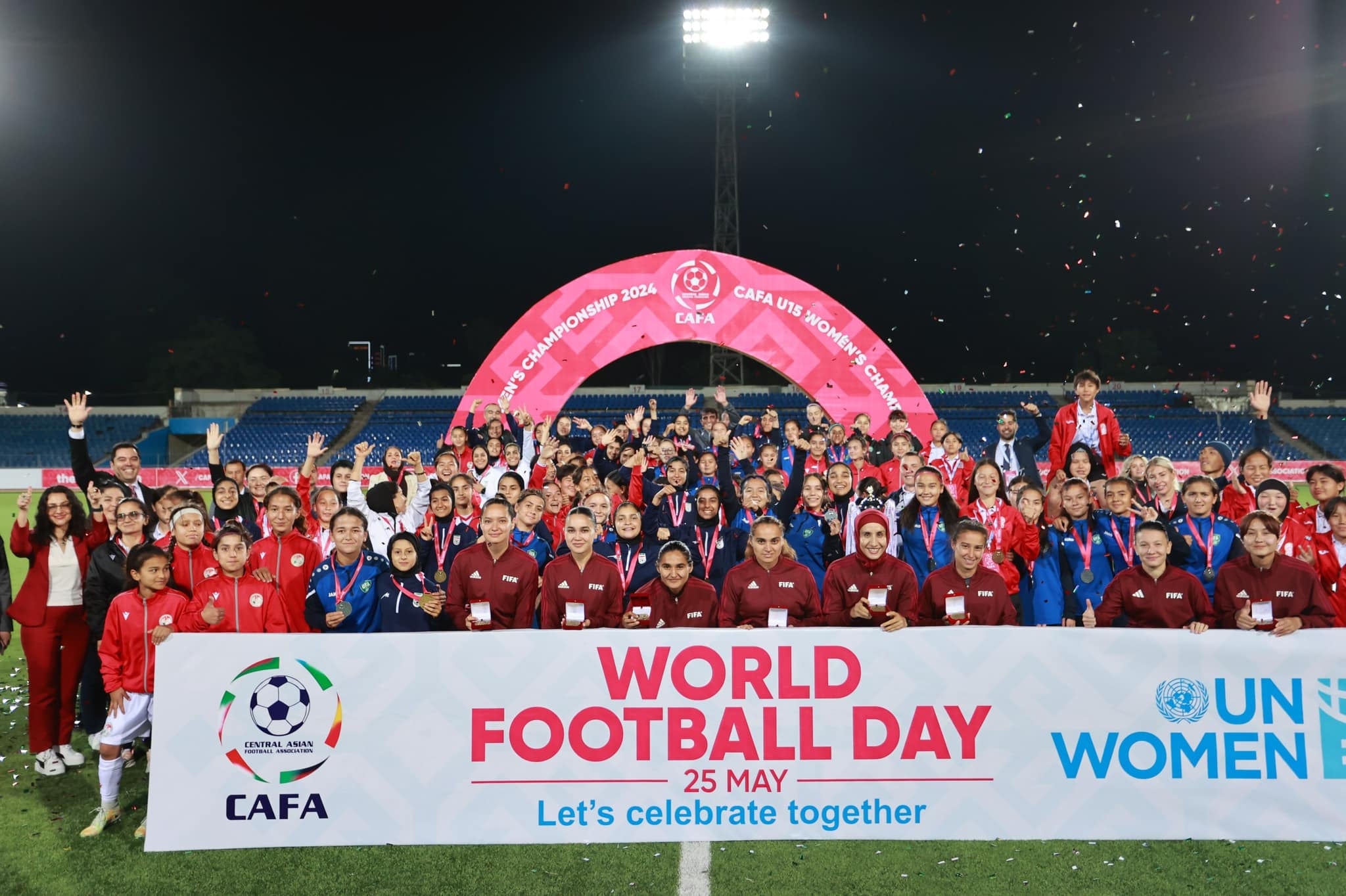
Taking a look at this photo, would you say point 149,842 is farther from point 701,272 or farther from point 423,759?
point 701,272

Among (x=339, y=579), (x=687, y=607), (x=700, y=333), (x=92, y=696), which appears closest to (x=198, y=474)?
(x=700, y=333)

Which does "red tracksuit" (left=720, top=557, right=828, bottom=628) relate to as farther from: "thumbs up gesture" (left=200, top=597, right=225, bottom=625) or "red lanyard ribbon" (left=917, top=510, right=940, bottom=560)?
"thumbs up gesture" (left=200, top=597, right=225, bottom=625)

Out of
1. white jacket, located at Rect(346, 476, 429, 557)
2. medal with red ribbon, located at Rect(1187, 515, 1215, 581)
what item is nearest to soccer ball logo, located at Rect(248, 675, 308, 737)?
white jacket, located at Rect(346, 476, 429, 557)

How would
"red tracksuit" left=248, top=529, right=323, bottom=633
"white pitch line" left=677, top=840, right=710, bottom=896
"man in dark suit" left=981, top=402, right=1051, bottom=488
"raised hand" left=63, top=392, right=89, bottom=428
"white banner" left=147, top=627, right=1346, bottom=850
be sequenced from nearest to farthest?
"white pitch line" left=677, top=840, right=710, bottom=896 < "white banner" left=147, top=627, right=1346, bottom=850 < "red tracksuit" left=248, top=529, right=323, bottom=633 < "raised hand" left=63, top=392, right=89, bottom=428 < "man in dark suit" left=981, top=402, right=1051, bottom=488

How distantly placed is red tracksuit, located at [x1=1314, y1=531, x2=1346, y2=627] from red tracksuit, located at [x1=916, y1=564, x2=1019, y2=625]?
1995 millimetres

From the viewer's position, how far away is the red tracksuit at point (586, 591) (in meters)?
4.98

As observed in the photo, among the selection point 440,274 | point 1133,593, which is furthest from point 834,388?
point 440,274

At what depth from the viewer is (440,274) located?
66.7m

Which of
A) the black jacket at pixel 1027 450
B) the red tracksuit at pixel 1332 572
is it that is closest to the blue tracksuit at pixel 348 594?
the black jacket at pixel 1027 450

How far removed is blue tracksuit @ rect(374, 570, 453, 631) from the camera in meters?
4.94

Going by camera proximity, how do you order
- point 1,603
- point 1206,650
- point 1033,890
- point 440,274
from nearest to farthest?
point 1033,890, point 1206,650, point 1,603, point 440,274

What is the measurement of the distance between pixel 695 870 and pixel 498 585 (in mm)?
2008

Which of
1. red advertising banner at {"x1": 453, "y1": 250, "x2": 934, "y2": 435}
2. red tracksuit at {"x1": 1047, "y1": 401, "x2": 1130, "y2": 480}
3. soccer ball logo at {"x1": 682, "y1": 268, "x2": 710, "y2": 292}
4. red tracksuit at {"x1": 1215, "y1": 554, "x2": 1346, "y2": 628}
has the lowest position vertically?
red tracksuit at {"x1": 1215, "y1": 554, "x2": 1346, "y2": 628}

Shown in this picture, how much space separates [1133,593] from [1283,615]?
29.7 inches
